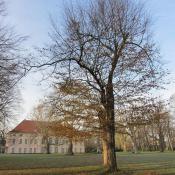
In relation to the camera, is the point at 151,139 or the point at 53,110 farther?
the point at 151,139

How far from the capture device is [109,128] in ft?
67.7

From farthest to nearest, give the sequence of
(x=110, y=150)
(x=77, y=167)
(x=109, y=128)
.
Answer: (x=77, y=167), (x=110, y=150), (x=109, y=128)

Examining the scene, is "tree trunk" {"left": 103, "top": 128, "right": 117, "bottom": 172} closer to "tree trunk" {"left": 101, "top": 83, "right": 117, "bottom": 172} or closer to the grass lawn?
"tree trunk" {"left": 101, "top": 83, "right": 117, "bottom": 172}

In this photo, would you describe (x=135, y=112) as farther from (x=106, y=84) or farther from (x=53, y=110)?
(x=53, y=110)

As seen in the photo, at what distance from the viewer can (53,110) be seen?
21.1m

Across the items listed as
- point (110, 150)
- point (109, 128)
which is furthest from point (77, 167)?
point (109, 128)

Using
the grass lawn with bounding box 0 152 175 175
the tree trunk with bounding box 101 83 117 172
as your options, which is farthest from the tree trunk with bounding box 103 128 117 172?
the grass lawn with bounding box 0 152 175 175

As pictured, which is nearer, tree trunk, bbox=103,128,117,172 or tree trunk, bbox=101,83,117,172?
tree trunk, bbox=101,83,117,172

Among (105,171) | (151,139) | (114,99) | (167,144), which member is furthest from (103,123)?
(167,144)

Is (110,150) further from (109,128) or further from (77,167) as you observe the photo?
(77,167)

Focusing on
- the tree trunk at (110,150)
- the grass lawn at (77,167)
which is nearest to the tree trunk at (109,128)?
the tree trunk at (110,150)

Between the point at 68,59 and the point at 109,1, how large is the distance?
4504 millimetres

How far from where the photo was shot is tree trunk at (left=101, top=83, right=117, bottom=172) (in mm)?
20047

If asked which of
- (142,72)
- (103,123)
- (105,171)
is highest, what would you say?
(142,72)
